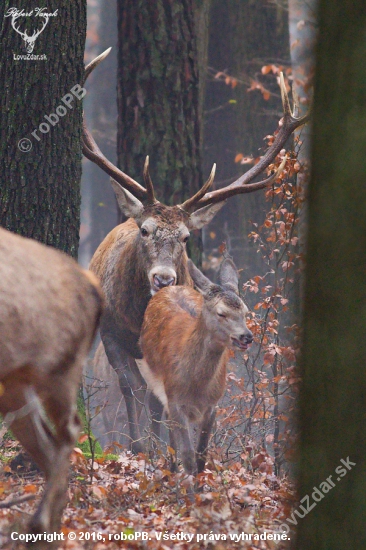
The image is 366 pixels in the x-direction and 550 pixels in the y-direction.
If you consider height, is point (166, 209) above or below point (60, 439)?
above

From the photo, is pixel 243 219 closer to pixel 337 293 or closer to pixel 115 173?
pixel 115 173

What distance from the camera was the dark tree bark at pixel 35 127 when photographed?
6.15 meters

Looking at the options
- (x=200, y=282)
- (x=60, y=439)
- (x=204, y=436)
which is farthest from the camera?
(x=200, y=282)

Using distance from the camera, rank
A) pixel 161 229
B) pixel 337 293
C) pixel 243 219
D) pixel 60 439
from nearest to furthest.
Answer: pixel 337 293, pixel 60 439, pixel 161 229, pixel 243 219

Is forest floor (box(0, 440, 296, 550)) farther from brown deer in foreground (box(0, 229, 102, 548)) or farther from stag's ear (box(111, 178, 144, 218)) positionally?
stag's ear (box(111, 178, 144, 218))

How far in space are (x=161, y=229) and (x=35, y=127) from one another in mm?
1820

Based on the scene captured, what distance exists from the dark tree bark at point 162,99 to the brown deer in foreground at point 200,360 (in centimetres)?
258

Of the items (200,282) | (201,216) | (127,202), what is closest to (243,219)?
(201,216)

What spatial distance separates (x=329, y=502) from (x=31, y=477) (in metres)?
3.45

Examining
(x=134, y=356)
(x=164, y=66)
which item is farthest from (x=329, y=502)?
(x=164, y=66)

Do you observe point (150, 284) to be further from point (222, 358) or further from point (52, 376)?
point (52, 376)

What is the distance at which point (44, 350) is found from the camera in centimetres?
411

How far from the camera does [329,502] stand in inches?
104

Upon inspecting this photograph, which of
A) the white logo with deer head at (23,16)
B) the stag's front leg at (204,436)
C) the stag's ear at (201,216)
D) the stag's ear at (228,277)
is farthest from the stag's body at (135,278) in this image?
the white logo with deer head at (23,16)
